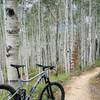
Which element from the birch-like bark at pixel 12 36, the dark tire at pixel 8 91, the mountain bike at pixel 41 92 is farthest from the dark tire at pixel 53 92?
the dark tire at pixel 8 91

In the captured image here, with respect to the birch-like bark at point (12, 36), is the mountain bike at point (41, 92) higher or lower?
lower

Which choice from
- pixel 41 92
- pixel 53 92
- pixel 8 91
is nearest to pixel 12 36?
pixel 8 91

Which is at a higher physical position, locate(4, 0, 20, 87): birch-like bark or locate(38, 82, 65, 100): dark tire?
locate(4, 0, 20, 87): birch-like bark

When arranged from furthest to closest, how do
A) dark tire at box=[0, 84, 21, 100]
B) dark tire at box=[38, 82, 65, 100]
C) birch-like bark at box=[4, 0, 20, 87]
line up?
dark tire at box=[38, 82, 65, 100]
birch-like bark at box=[4, 0, 20, 87]
dark tire at box=[0, 84, 21, 100]

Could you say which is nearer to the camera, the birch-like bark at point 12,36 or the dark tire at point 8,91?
the dark tire at point 8,91

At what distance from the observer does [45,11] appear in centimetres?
2617

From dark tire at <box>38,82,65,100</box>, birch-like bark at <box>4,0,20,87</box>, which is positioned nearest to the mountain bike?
dark tire at <box>38,82,65,100</box>

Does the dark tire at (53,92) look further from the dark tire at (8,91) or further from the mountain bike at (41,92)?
the dark tire at (8,91)

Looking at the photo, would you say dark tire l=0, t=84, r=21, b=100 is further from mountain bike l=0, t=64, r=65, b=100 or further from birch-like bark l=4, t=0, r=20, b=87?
birch-like bark l=4, t=0, r=20, b=87

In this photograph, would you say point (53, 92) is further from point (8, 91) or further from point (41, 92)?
point (8, 91)

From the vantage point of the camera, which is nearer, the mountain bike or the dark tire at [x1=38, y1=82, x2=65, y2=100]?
the mountain bike

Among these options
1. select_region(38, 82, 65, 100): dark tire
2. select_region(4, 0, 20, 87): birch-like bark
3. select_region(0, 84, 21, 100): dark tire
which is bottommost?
select_region(38, 82, 65, 100): dark tire

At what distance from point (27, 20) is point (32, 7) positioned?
4138 millimetres

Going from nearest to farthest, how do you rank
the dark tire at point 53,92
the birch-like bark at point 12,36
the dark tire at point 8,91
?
1. the dark tire at point 8,91
2. the birch-like bark at point 12,36
3. the dark tire at point 53,92
